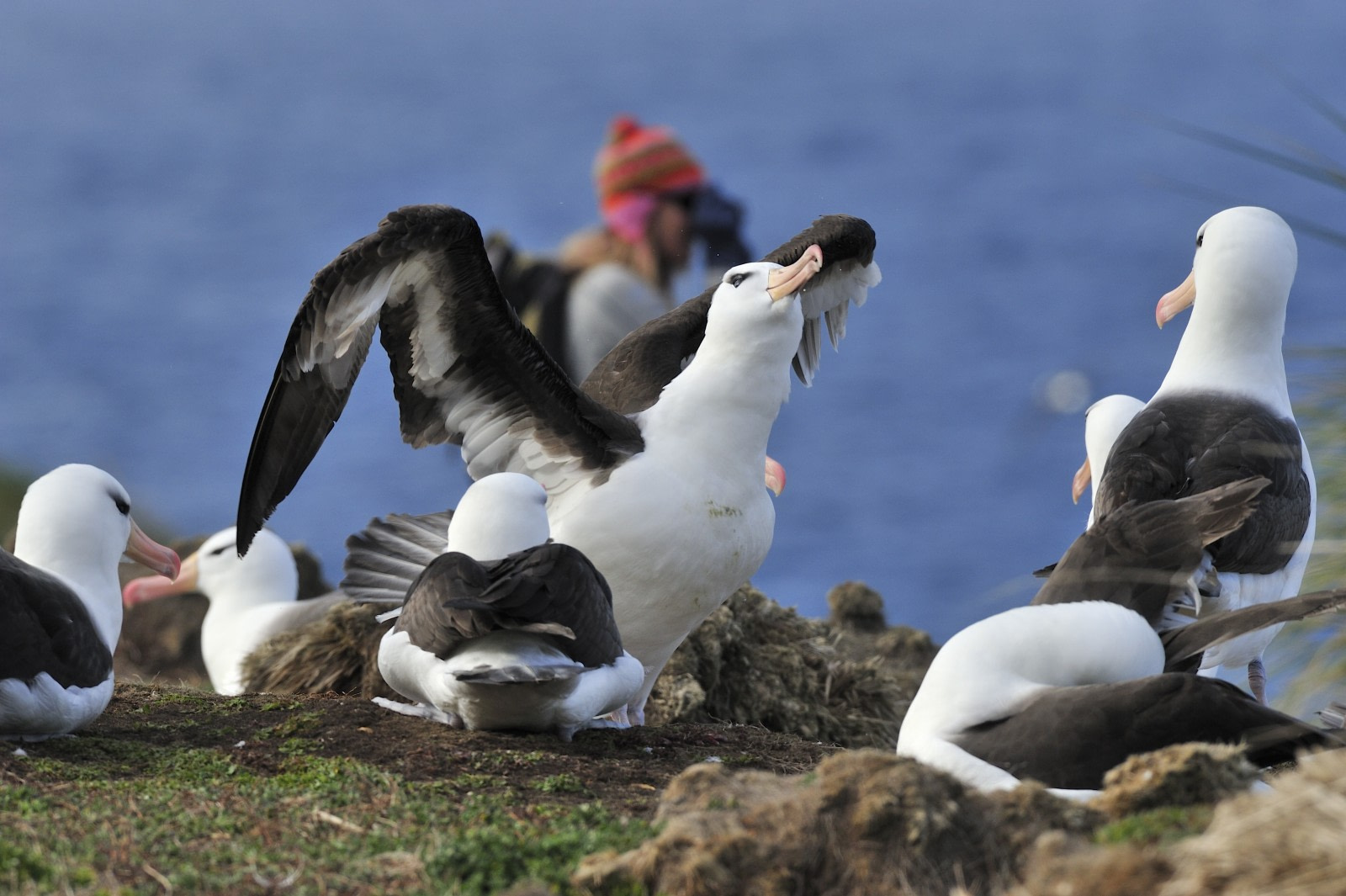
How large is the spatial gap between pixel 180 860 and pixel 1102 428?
16.4 ft

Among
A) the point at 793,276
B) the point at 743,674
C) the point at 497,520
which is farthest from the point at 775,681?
the point at 497,520

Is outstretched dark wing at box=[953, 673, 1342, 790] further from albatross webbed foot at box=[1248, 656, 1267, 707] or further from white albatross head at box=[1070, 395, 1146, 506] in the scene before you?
white albatross head at box=[1070, 395, 1146, 506]

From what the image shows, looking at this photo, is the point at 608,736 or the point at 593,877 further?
the point at 608,736

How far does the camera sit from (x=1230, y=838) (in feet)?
9.60

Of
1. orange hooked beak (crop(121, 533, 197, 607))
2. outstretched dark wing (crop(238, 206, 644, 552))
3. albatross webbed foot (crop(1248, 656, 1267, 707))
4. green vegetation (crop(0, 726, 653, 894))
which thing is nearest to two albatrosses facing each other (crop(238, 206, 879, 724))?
outstretched dark wing (crop(238, 206, 644, 552))

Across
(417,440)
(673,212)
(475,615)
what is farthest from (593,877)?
(673,212)

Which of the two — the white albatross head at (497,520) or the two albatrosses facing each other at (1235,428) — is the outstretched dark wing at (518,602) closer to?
the white albatross head at (497,520)

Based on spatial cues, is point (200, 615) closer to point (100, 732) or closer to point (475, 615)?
point (100, 732)

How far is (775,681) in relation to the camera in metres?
8.67

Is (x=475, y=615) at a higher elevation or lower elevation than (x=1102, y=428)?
lower

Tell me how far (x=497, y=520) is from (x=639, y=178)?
5879 mm

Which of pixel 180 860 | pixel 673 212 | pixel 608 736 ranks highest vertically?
pixel 673 212

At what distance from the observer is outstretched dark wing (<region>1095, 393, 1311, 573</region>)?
6.21m

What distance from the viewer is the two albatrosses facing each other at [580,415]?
693 cm
